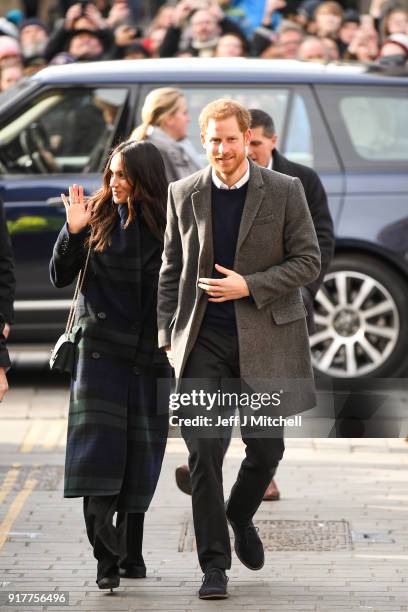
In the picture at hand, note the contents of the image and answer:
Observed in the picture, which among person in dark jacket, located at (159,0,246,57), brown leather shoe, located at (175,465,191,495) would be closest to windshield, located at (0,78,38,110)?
brown leather shoe, located at (175,465,191,495)

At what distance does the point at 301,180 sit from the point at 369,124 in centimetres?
325

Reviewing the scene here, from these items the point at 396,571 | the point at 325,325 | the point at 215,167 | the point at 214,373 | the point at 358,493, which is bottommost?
the point at 325,325

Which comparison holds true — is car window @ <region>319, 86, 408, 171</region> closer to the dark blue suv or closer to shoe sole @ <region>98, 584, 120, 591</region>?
the dark blue suv

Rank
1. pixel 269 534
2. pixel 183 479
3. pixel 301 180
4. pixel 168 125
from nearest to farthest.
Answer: pixel 269 534
pixel 301 180
pixel 183 479
pixel 168 125

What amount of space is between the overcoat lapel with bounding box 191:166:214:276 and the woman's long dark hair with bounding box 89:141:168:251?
0.20 metres

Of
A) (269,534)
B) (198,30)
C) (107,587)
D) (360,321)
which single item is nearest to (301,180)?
(269,534)

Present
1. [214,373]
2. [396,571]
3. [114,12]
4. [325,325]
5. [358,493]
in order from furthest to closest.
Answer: [114,12] < [325,325] < [358,493] < [396,571] < [214,373]

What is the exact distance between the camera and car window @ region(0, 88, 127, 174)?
33.6 feet

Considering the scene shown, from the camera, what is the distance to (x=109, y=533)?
6.07m

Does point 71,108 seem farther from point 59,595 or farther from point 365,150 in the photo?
point 59,595

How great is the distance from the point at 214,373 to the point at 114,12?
1176 centimetres

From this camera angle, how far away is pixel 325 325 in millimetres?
10203

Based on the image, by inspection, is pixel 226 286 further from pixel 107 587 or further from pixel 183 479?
pixel 183 479

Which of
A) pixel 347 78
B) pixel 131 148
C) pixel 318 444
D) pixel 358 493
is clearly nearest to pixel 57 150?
pixel 347 78
